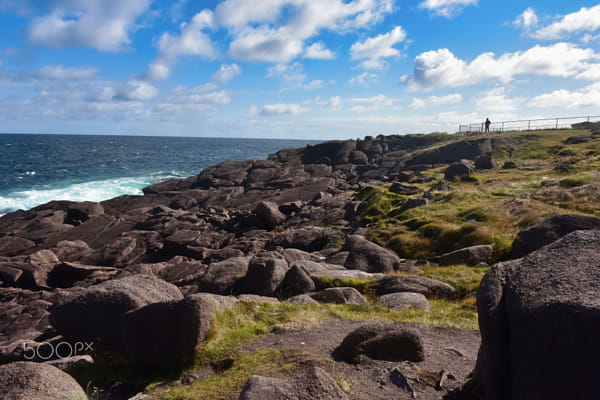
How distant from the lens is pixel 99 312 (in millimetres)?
10070

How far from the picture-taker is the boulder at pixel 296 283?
14758mm

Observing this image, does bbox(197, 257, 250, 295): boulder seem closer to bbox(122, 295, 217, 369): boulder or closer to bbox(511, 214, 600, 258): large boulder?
bbox(122, 295, 217, 369): boulder

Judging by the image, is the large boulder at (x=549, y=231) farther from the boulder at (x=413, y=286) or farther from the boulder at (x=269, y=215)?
the boulder at (x=269, y=215)

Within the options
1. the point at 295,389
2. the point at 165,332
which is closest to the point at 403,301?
the point at 165,332

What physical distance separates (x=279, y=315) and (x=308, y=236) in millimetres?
16096

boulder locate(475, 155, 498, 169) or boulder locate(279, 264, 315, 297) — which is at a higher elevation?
boulder locate(475, 155, 498, 169)

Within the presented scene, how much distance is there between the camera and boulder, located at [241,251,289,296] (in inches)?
585

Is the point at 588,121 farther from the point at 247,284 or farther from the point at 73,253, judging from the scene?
the point at 73,253

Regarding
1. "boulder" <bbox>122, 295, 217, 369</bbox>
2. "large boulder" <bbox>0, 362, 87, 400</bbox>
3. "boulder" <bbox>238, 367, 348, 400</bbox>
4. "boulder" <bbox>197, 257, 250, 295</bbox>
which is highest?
"boulder" <bbox>238, 367, 348, 400</bbox>

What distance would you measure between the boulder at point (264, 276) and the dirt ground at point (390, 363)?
502cm

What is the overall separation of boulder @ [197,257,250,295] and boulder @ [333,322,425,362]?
9.04m

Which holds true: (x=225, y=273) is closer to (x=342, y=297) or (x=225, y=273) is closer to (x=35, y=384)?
(x=342, y=297)

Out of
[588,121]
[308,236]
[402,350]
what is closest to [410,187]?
[308,236]

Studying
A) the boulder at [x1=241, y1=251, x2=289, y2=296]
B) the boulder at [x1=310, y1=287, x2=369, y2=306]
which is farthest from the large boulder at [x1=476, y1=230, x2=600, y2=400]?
the boulder at [x1=241, y1=251, x2=289, y2=296]
